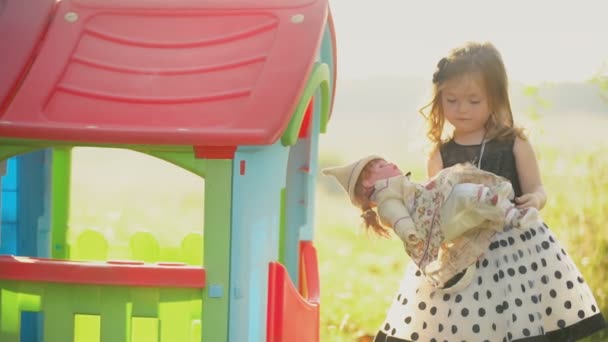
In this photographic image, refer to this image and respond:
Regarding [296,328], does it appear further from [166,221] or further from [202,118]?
[166,221]

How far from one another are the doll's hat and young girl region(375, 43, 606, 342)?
0.35m

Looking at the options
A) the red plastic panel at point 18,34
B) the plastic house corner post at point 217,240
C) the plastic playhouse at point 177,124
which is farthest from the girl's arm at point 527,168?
the red plastic panel at point 18,34

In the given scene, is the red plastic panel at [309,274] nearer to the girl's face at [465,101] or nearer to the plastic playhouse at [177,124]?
the plastic playhouse at [177,124]

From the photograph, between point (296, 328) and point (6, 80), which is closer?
point (6, 80)

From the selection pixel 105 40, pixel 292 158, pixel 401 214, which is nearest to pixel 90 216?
pixel 292 158

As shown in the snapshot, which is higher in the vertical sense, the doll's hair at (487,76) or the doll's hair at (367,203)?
the doll's hair at (487,76)

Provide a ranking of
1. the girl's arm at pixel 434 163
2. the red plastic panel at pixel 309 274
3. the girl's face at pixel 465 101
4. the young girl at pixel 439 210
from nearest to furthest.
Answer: the young girl at pixel 439 210 → the girl's face at pixel 465 101 → the girl's arm at pixel 434 163 → the red plastic panel at pixel 309 274

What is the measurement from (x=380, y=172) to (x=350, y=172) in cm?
9

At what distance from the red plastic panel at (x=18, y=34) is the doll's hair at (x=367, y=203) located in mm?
1054

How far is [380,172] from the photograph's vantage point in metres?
3.08

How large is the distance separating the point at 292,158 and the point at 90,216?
4.07m

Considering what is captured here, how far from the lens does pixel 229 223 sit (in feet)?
9.50

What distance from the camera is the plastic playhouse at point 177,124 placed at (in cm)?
288

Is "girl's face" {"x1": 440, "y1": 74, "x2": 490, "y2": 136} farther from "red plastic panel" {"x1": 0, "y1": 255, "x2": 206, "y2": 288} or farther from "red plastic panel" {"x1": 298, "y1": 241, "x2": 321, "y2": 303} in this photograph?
"red plastic panel" {"x1": 0, "y1": 255, "x2": 206, "y2": 288}
